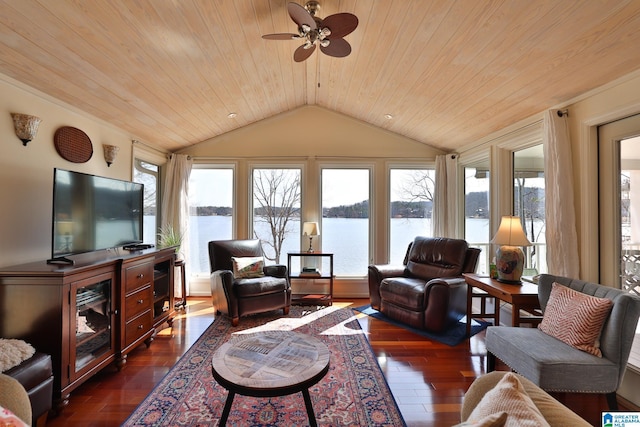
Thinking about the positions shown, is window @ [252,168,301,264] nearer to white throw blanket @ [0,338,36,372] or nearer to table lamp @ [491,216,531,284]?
table lamp @ [491,216,531,284]

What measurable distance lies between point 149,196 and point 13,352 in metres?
2.90

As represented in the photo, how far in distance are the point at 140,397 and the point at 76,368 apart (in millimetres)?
475

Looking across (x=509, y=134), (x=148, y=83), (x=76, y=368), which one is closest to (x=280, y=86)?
(x=148, y=83)

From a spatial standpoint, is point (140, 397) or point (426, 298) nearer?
point (140, 397)

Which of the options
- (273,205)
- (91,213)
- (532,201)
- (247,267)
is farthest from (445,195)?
(91,213)

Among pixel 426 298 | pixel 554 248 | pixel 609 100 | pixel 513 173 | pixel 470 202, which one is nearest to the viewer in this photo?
pixel 609 100

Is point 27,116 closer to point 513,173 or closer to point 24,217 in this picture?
point 24,217

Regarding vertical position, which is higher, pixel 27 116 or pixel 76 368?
pixel 27 116

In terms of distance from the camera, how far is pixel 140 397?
6.86 ft

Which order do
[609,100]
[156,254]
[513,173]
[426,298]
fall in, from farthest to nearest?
[513,173] < [426,298] < [156,254] < [609,100]

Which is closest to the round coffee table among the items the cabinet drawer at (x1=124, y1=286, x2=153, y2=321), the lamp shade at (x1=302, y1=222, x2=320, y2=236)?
the cabinet drawer at (x1=124, y1=286, x2=153, y2=321)

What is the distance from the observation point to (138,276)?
2.71m

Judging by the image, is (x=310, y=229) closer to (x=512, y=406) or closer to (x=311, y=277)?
(x=311, y=277)
